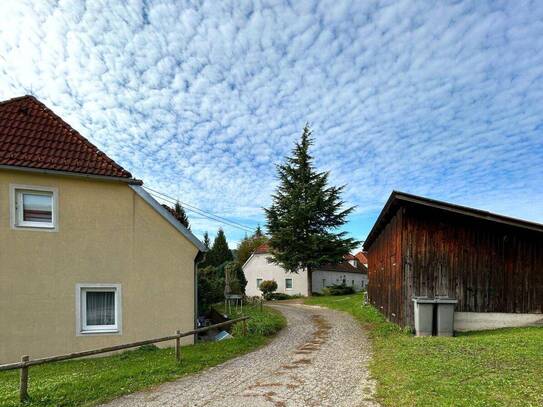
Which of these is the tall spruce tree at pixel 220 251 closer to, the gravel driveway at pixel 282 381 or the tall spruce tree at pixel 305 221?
the tall spruce tree at pixel 305 221

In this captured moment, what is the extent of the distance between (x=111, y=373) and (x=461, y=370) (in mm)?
7185

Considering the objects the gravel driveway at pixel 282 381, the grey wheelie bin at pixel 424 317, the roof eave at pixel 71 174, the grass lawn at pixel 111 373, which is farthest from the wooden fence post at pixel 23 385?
the grey wheelie bin at pixel 424 317

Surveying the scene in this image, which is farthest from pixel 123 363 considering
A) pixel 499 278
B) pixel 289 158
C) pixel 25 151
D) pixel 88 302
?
pixel 289 158

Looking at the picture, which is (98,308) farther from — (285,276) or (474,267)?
(285,276)

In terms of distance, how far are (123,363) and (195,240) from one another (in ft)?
13.1

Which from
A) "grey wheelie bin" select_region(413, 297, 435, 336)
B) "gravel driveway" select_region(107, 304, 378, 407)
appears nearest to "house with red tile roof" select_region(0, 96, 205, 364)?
"gravel driveway" select_region(107, 304, 378, 407)

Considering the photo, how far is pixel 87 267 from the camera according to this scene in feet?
→ 35.3

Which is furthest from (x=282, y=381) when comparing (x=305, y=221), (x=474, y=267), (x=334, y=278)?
(x=334, y=278)

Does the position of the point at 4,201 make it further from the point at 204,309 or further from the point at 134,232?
the point at 204,309

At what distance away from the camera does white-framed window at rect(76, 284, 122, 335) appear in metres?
10.6

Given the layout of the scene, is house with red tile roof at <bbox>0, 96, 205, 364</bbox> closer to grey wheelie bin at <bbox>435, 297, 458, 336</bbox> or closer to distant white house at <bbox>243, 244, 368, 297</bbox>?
grey wheelie bin at <bbox>435, 297, 458, 336</bbox>

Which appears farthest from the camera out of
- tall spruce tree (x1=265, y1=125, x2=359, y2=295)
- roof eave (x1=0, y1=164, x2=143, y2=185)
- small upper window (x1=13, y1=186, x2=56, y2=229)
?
tall spruce tree (x1=265, y1=125, x2=359, y2=295)

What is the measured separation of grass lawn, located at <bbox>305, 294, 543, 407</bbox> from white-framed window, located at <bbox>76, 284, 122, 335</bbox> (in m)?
7.21

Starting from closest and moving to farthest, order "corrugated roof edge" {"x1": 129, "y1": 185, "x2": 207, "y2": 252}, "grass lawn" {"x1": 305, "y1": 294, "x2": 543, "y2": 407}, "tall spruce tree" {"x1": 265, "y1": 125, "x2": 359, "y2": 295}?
"grass lawn" {"x1": 305, "y1": 294, "x2": 543, "y2": 407}
"corrugated roof edge" {"x1": 129, "y1": 185, "x2": 207, "y2": 252}
"tall spruce tree" {"x1": 265, "y1": 125, "x2": 359, "y2": 295}
